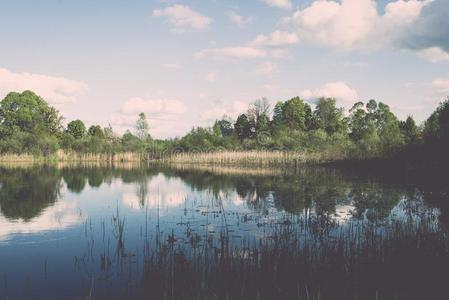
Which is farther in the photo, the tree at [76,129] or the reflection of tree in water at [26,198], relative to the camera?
the tree at [76,129]

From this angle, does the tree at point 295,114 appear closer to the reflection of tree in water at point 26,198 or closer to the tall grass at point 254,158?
the tall grass at point 254,158

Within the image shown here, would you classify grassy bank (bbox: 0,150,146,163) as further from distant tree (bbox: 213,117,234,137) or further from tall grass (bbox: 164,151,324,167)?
distant tree (bbox: 213,117,234,137)

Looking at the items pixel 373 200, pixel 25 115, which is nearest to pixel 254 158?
pixel 373 200

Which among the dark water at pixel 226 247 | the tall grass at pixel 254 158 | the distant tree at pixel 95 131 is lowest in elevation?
the dark water at pixel 226 247

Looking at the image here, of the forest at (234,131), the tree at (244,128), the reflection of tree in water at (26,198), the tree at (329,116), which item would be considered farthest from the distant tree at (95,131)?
the reflection of tree in water at (26,198)

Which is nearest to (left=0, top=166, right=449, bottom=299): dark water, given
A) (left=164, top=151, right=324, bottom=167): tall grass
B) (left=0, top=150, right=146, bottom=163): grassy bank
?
(left=164, top=151, right=324, bottom=167): tall grass

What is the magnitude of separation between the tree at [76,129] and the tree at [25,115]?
2186 mm

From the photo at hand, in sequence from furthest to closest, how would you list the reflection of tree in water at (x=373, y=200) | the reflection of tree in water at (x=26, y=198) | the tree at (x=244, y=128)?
1. the tree at (x=244, y=128)
2. the reflection of tree in water at (x=26, y=198)
3. the reflection of tree in water at (x=373, y=200)

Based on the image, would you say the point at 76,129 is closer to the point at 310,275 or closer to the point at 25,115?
the point at 25,115

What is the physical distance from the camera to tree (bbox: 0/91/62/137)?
69.1 metres

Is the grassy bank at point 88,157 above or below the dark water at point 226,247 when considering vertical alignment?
above

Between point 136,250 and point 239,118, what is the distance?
72.4m

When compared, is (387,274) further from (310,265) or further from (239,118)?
(239,118)

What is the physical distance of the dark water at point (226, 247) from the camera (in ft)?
22.9
